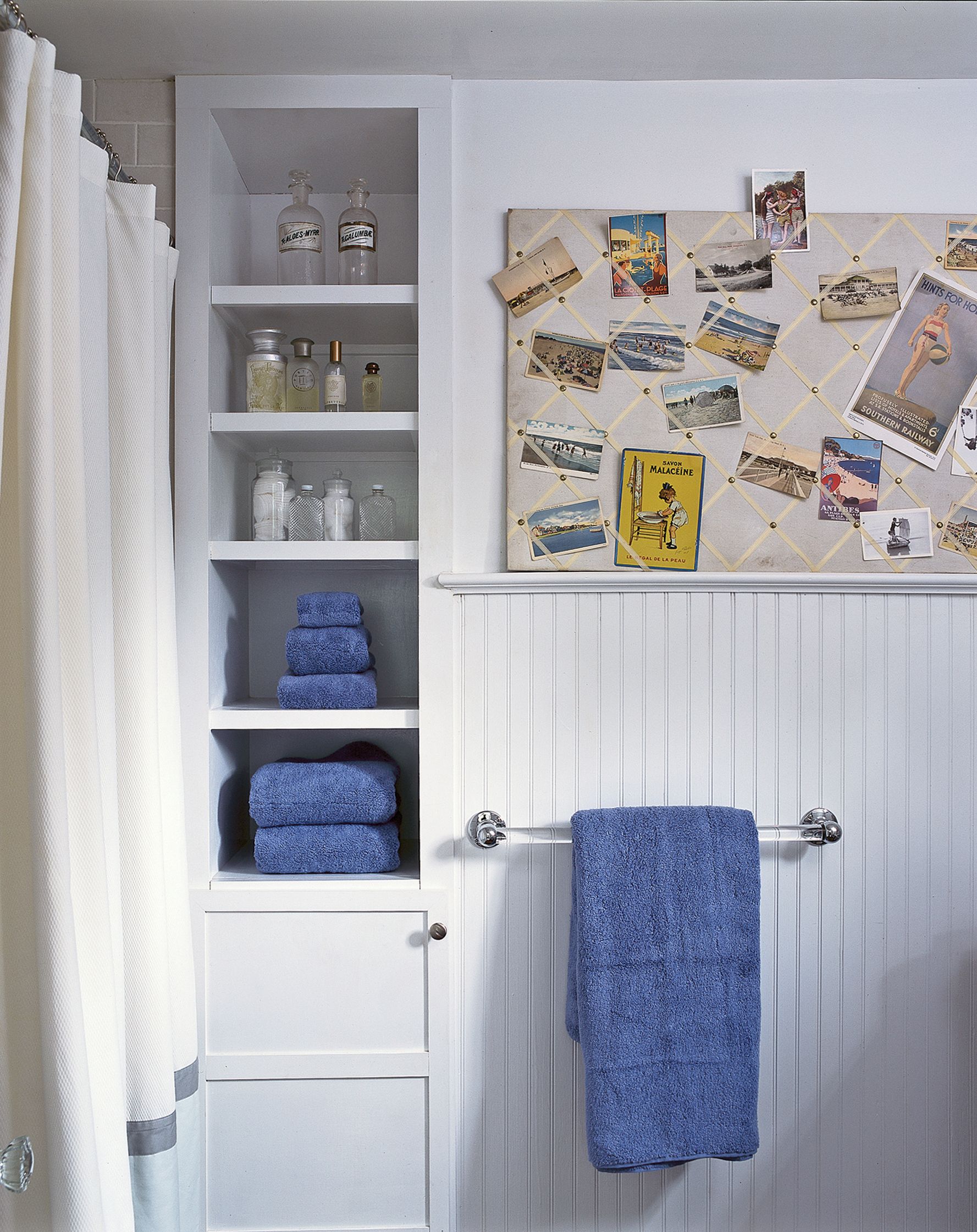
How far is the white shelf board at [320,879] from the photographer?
139 cm

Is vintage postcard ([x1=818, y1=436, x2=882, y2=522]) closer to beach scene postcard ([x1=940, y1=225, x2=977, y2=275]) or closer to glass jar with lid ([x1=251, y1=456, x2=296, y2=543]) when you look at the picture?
beach scene postcard ([x1=940, y1=225, x2=977, y2=275])

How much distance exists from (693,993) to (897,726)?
556mm

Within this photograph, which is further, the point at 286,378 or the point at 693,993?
the point at 286,378

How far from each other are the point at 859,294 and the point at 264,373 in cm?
100

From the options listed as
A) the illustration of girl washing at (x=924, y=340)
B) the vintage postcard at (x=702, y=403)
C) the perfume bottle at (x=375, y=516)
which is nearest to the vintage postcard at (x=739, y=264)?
the vintage postcard at (x=702, y=403)

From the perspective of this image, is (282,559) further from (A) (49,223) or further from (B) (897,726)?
(B) (897,726)

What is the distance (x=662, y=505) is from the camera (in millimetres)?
1429

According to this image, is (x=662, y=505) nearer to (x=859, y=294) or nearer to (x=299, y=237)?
(x=859, y=294)

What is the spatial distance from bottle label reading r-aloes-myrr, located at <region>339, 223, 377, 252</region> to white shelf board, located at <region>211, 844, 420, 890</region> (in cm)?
104

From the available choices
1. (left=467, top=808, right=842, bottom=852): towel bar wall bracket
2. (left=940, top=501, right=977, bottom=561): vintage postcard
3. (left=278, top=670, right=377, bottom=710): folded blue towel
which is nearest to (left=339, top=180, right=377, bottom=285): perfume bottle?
(left=278, top=670, right=377, bottom=710): folded blue towel

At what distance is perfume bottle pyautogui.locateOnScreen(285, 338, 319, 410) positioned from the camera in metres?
1.47

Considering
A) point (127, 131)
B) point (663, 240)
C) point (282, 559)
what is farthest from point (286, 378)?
point (663, 240)

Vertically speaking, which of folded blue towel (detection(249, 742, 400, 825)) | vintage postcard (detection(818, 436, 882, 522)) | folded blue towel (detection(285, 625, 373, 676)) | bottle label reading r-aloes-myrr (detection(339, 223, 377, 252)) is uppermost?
bottle label reading r-aloes-myrr (detection(339, 223, 377, 252))

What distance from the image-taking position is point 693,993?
1.34 meters
